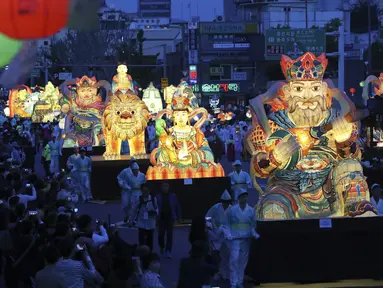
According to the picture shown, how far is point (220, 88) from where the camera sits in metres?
77.5

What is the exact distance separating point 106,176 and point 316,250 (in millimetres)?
12216

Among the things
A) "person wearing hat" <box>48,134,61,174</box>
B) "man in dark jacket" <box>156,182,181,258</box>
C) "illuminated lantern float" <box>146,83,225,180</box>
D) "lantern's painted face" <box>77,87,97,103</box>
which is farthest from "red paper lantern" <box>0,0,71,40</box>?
"lantern's painted face" <box>77,87,97,103</box>

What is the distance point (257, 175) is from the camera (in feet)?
45.8

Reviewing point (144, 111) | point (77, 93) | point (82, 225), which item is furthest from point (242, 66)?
point (82, 225)

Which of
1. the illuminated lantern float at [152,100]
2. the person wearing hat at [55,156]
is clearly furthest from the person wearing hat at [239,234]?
the illuminated lantern float at [152,100]

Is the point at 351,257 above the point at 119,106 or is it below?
below

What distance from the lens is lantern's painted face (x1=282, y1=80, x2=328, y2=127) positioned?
47.1 ft

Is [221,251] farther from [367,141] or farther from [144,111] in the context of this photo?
[367,141]

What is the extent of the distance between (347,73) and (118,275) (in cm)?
5937

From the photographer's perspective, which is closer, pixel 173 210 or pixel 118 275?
pixel 118 275

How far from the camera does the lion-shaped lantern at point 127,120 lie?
24305 millimetres

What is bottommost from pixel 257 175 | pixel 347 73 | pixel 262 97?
pixel 257 175

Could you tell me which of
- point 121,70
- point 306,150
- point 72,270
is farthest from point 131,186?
point 72,270

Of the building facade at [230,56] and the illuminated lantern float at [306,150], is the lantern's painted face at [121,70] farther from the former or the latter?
the building facade at [230,56]
